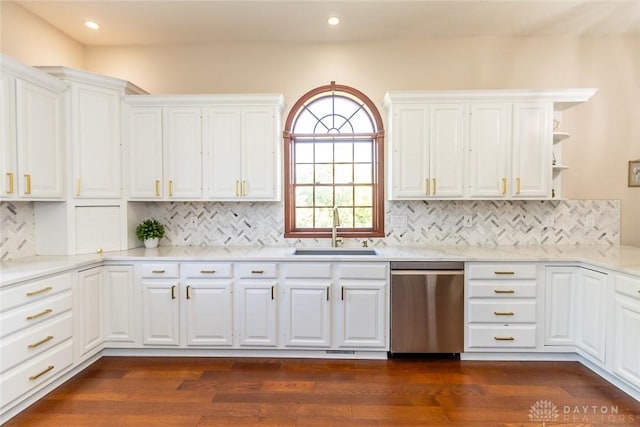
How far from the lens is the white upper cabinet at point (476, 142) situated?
3.15 meters

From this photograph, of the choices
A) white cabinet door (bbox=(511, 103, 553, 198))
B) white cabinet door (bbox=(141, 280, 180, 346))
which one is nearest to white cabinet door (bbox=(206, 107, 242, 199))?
white cabinet door (bbox=(141, 280, 180, 346))

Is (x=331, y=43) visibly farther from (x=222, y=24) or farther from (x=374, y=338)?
(x=374, y=338)

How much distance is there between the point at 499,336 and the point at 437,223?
1.19 m

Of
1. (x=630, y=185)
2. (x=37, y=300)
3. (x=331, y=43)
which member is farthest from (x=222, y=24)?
(x=630, y=185)

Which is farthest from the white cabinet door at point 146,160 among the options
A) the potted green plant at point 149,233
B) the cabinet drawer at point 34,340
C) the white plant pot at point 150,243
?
the cabinet drawer at point 34,340

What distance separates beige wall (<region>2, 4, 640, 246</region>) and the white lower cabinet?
143cm

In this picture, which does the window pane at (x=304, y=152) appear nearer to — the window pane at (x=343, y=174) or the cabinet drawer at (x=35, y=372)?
the window pane at (x=343, y=174)

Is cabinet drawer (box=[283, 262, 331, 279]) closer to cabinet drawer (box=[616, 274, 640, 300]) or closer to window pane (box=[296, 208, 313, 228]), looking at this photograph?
window pane (box=[296, 208, 313, 228])

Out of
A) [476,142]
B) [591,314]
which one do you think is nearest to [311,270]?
[476,142]

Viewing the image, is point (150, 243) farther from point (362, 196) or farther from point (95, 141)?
point (362, 196)

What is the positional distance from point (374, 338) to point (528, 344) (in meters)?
1.29

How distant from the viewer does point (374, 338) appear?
2.89 meters

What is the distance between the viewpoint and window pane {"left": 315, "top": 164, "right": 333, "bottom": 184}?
368 cm

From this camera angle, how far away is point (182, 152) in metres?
3.26
